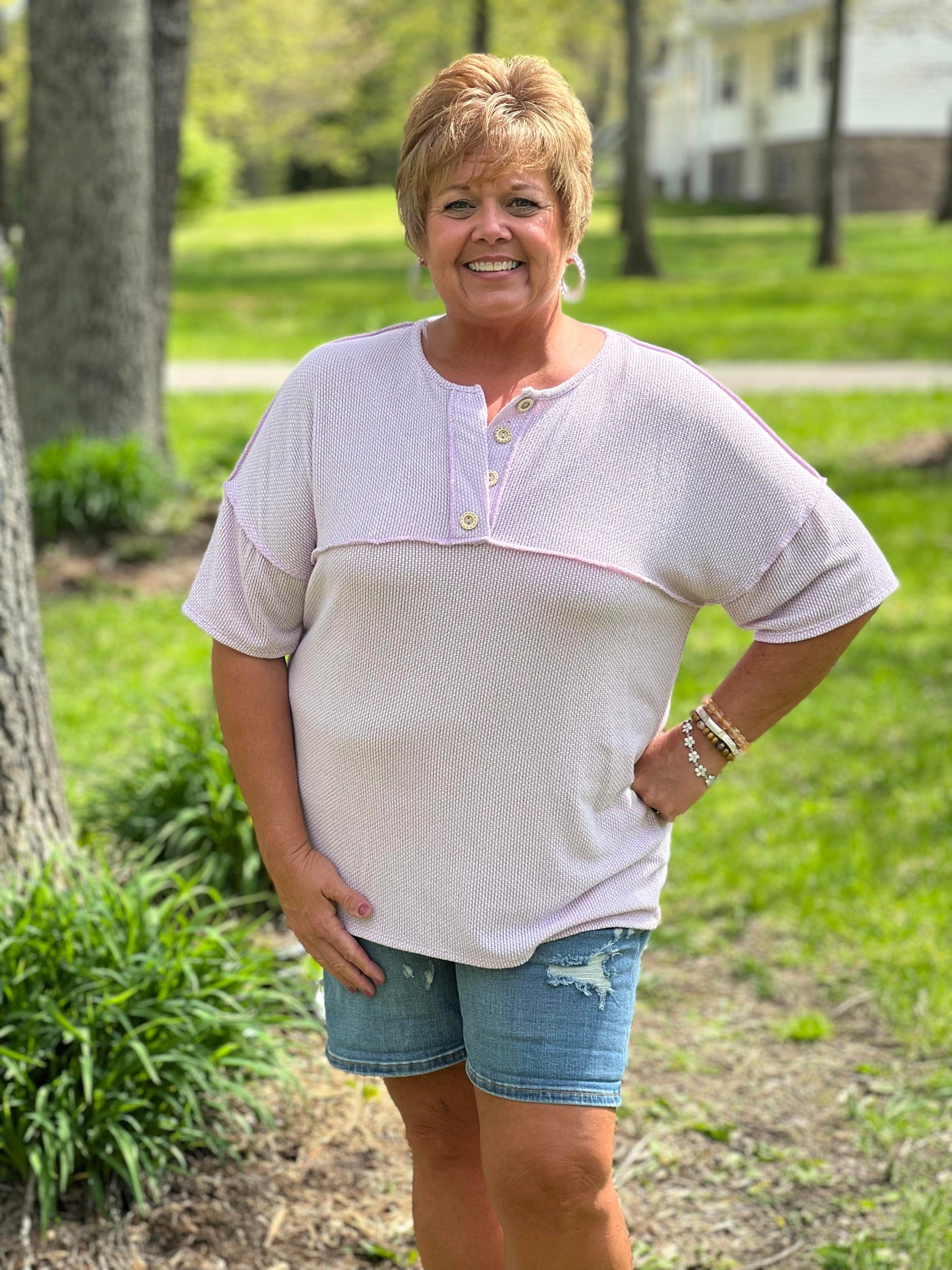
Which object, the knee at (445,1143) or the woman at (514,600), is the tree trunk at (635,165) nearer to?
the woman at (514,600)

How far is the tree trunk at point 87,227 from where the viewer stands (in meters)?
6.95

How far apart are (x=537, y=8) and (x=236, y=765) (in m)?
25.4

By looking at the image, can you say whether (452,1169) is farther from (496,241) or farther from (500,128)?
(500,128)

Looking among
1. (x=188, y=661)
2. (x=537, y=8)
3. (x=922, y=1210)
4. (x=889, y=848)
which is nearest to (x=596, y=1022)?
(x=922, y=1210)

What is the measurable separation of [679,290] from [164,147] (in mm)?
12379

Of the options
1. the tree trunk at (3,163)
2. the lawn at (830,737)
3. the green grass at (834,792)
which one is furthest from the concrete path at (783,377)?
the tree trunk at (3,163)

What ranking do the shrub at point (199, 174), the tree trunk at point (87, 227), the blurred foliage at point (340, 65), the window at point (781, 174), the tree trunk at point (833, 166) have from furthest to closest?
the window at point (781, 174)
the shrub at point (199, 174)
the blurred foliage at point (340, 65)
the tree trunk at point (833, 166)
the tree trunk at point (87, 227)

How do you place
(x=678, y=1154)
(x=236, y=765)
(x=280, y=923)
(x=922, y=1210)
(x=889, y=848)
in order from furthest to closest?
1. (x=889, y=848)
2. (x=280, y=923)
3. (x=678, y=1154)
4. (x=922, y=1210)
5. (x=236, y=765)

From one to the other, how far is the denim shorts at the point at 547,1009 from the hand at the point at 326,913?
0.03 metres

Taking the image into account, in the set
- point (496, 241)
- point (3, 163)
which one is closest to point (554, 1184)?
point (496, 241)

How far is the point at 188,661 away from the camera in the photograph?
622cm

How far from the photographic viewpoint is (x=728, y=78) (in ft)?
127

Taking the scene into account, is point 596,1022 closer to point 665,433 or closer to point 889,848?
point 665,433

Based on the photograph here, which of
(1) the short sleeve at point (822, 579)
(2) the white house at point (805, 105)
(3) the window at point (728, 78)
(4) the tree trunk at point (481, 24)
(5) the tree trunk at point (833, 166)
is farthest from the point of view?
(3) the window at point (728, 78)
